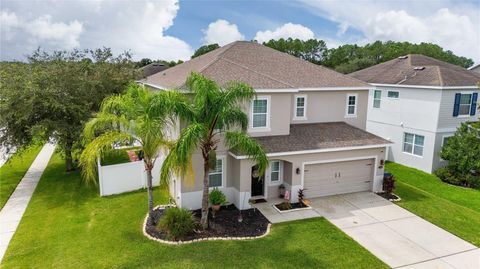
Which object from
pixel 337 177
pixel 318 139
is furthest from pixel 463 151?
pixel 318 139

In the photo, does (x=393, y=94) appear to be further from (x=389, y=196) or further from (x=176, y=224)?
(x=176, y=224)

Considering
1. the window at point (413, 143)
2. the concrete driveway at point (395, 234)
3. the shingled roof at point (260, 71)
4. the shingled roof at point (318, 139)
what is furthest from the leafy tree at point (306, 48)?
the concrete driveway at point (395, 234)

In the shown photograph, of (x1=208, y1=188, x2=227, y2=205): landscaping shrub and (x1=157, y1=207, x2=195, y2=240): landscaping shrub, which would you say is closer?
(x1=157, y1=207, x2=195, y2=240): landscaping shrub

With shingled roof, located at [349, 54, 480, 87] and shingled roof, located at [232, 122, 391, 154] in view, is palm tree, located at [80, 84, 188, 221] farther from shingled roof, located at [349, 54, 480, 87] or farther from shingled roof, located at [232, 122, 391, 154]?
shingled roof, located at [349, 54, 480, 87]

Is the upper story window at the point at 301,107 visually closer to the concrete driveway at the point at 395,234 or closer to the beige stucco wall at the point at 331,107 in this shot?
the beige stucco wall at the point at 331,107

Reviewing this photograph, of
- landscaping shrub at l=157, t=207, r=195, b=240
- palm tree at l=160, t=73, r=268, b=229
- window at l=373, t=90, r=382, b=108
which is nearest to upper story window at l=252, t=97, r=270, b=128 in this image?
palm tree at l=160, t=73, r=268, b=229
